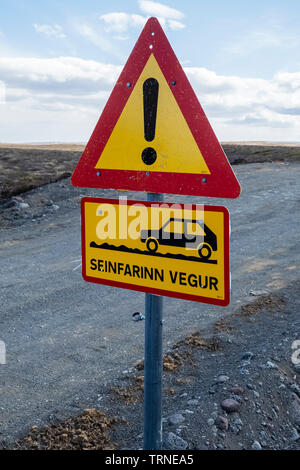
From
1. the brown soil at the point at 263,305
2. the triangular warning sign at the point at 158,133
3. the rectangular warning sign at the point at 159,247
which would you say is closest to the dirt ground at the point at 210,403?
the brown soil at the point at 263,305

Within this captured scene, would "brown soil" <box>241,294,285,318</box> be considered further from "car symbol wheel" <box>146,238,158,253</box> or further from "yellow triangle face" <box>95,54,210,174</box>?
"yellow triangle face" <box>95,54,210,174</box>

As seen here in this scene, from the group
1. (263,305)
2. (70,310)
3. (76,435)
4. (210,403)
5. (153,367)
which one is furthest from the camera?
(263,305)

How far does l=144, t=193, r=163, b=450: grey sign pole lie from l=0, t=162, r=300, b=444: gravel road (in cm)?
142

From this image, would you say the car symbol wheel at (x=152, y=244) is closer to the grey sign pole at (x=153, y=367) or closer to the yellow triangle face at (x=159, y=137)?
the grey sign pole at (x=153, y=367)

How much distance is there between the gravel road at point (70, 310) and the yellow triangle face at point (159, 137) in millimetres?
2322

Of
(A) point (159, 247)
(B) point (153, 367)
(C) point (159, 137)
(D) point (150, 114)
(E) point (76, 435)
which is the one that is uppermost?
(D) point (150, 114)

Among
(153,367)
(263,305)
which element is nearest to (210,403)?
(153,367)

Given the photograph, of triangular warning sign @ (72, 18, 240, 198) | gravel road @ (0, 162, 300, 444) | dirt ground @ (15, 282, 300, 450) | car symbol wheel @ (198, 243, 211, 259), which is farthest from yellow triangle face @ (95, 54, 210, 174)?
gravel road @ (0, 162, 300, 444)

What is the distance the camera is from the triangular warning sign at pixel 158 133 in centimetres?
216

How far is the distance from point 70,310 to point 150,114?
3997 mm

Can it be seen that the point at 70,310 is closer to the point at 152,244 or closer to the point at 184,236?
the point at 152,244

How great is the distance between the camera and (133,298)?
20.5ft

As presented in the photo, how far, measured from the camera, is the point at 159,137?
223 cm

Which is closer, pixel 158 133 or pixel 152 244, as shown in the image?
pixel 158 133
